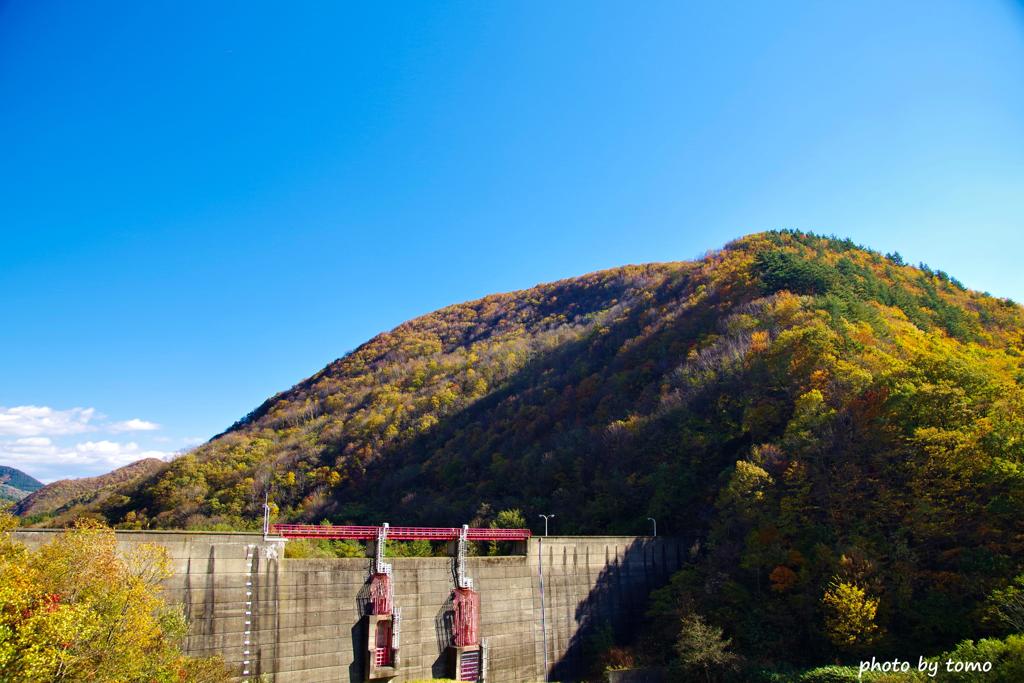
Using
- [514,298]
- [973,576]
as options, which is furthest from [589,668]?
[514,298]

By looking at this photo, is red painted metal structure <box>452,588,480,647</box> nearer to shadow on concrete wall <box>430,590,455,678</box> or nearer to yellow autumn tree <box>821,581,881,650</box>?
shadow on concrete wall <box>430,590,455,678</box>

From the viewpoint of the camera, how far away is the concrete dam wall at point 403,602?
23203 mm

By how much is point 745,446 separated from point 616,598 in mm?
15195

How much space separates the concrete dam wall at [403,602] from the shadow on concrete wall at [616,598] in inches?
3.3

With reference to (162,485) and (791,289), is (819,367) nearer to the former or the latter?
(791,289)

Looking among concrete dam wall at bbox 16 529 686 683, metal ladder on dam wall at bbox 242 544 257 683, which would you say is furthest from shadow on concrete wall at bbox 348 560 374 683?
metal ladder on dam wall at bbox 242 544 257 683

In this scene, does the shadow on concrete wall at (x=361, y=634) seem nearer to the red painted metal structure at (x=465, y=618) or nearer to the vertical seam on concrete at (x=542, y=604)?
the red painted metal structure at (x=465, y=618)

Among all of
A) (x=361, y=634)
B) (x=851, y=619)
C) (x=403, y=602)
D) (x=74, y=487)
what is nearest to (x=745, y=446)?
(x=851, y=619)

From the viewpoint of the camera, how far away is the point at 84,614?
54.2 ft

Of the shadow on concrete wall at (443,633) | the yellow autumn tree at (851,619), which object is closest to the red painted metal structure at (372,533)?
the shadow on concrete wall at (443,633)

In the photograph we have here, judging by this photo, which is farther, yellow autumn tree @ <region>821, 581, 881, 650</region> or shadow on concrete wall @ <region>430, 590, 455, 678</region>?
shadow on concrete wall @ <region>430, 590, 455, 678</region>

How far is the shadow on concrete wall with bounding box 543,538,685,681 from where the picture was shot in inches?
1446

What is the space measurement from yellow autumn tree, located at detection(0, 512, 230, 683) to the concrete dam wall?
143 centimetres

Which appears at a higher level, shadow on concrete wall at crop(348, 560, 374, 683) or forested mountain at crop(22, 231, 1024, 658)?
forested mountain at crop(22, 231, 1024, 658)
